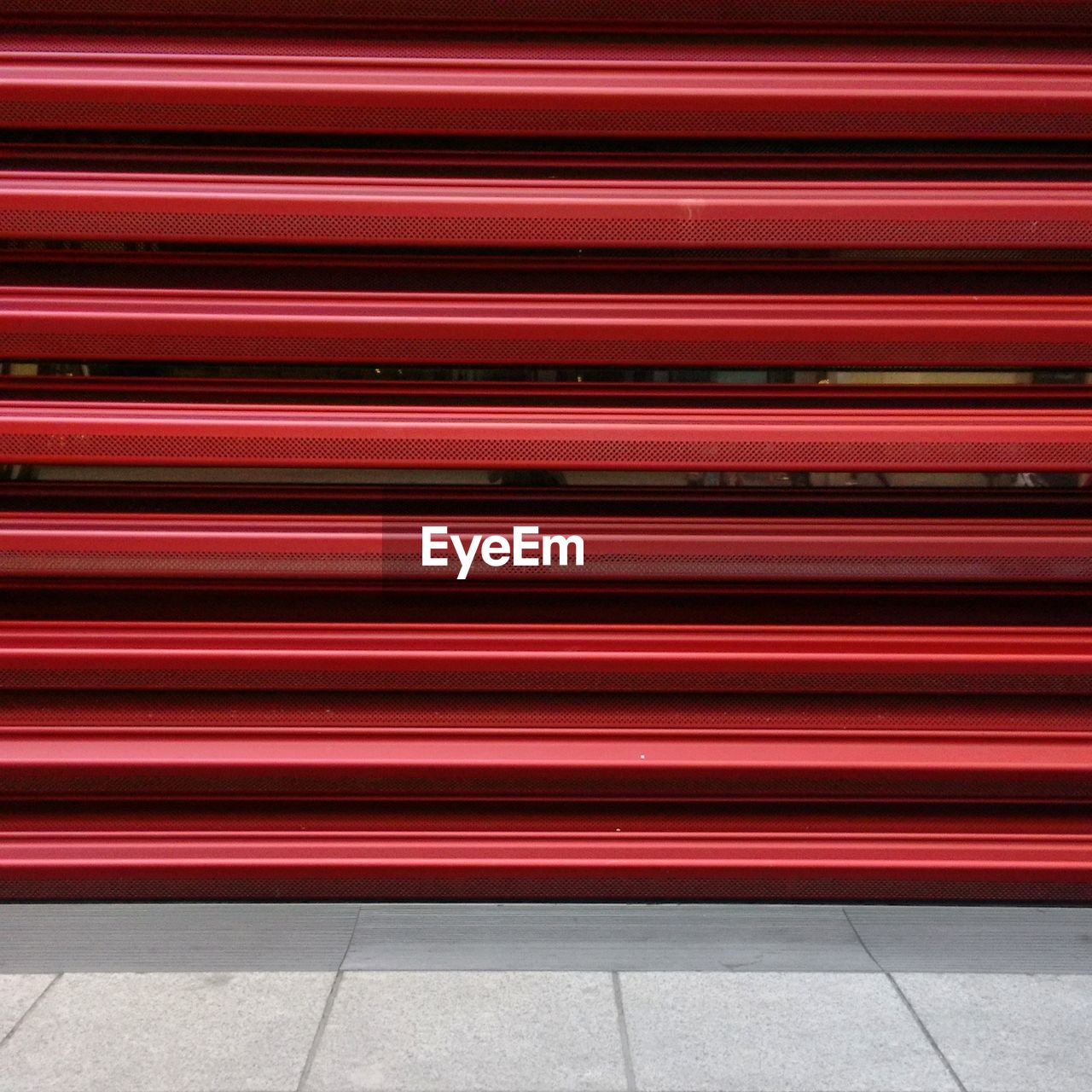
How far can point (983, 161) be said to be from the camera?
4250 millimetres

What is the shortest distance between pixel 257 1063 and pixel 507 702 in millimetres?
1492

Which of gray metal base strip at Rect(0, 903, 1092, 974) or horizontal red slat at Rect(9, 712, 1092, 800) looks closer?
gray metal base strip at Rect(0, 903, 1092, 974)

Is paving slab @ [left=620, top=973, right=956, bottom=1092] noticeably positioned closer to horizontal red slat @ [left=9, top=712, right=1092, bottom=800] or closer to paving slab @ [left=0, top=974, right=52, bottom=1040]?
horizontal red slat @ [left=9, top=712, right=1092, bottom=800]

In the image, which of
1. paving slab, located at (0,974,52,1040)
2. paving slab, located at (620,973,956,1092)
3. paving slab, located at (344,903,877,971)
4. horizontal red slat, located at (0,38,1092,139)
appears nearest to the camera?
paving slab, located at (620,973,956,1092)

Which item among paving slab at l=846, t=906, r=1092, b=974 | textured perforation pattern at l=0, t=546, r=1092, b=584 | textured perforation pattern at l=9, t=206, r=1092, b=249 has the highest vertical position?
textured perforation pattern at l=9, t=206, r=1092, b=249

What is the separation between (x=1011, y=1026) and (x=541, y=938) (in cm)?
150

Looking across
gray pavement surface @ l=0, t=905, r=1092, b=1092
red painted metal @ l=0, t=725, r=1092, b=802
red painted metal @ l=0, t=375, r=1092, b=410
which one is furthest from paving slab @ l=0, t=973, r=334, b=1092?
red painted metal @ l=0, t=375, r=1092, b=410

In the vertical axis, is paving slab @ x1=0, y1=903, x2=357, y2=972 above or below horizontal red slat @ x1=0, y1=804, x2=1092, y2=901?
below

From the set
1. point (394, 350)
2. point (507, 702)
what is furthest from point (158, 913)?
point (394, 350)

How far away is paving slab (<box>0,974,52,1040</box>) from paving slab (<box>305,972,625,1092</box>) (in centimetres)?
96

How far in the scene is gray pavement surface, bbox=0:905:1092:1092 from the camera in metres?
3.33

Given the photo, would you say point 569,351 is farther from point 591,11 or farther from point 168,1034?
point 168,1034

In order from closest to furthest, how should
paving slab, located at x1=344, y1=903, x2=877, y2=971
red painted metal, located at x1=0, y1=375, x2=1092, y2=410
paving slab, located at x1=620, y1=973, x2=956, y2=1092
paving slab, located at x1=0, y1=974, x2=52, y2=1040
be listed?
1. paving slab, located at x1=620, y1=973, x2=956, y2=1092
2. paving slab, located at x1=0, y1=974, x2=52, y2=1040
3. paving slab, located at x1=344, y1=903, x2=877, y2=971
4. red painted metal, located at x1=0, y1=375, x2=1092, y2=410

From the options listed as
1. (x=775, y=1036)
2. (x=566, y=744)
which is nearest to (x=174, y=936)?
(x=566, y=744)
